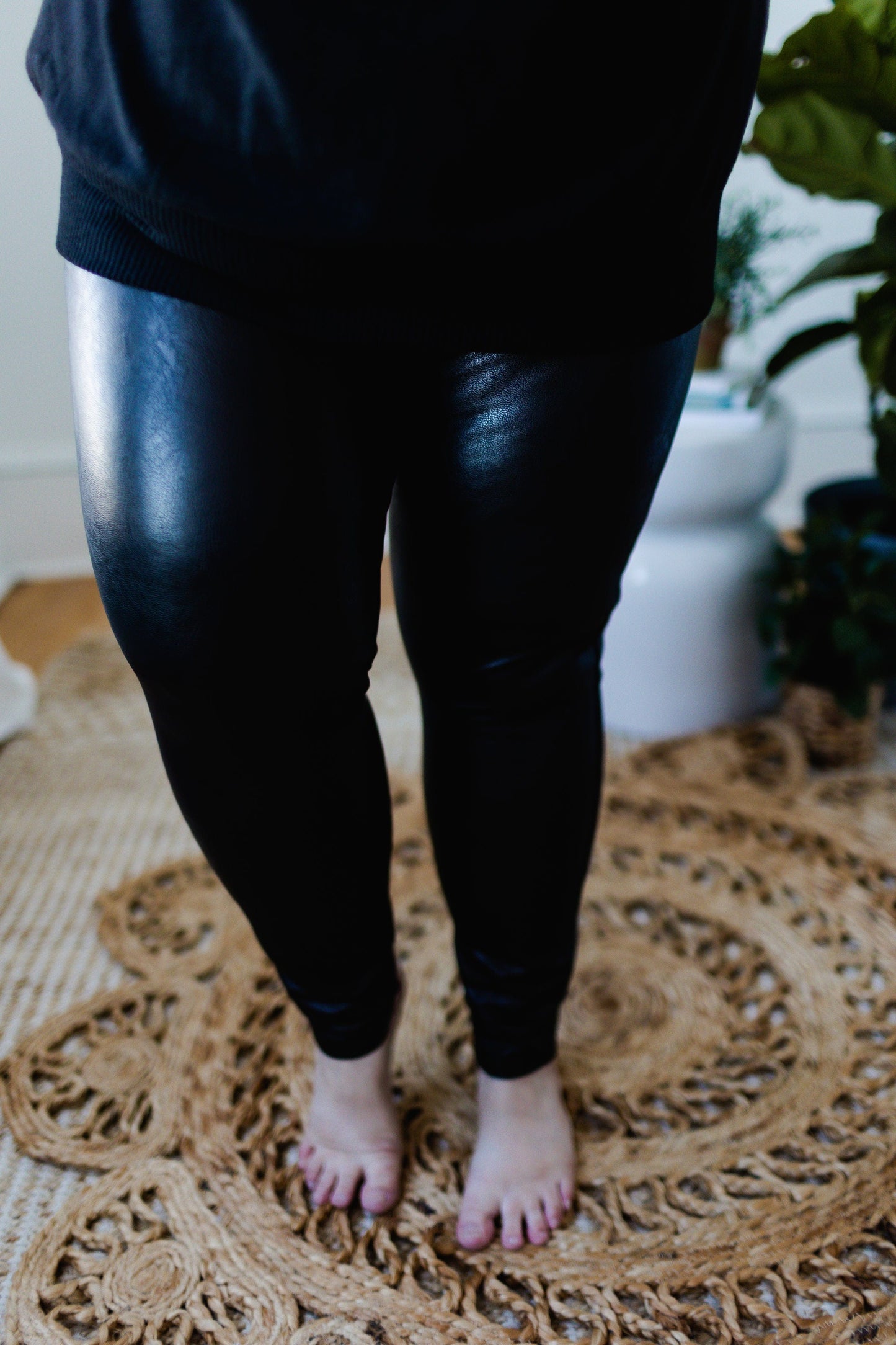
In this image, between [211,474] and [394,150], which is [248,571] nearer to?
[211,474]

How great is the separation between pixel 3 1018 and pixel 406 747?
56 cm

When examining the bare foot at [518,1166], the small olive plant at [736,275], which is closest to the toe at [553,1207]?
the bare foot at [518,1166]

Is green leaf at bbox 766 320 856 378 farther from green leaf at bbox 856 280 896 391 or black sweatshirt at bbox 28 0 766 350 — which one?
black sweatshirt at bbox 28 0 766 350

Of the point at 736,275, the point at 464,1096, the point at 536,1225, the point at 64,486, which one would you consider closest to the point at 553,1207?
the point at 536,1225

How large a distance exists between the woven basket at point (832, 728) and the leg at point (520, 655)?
63cm

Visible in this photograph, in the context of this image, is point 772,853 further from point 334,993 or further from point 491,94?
point 491,94

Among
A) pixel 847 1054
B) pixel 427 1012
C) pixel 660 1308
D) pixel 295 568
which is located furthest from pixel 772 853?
pixel 295 568

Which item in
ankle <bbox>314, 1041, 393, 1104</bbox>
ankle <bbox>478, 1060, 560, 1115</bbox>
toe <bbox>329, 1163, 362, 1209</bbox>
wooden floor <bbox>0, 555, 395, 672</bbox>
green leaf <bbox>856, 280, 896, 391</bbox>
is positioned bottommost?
wooden floor <bbox>0, 555, 395, 672</bbox>

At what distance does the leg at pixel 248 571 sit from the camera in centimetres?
46

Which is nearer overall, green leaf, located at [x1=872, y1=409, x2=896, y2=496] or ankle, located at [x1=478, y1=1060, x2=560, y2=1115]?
ankle, located at [x1=478, y1=1060, x2=560, y2=1115]

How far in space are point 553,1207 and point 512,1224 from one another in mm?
30

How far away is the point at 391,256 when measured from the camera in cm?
42

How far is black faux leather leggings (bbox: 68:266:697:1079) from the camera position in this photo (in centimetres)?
47

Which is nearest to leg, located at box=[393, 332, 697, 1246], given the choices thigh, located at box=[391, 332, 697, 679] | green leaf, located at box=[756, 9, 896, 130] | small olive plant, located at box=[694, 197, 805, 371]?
thigh, located at box=[391, 332, 697, 679]
